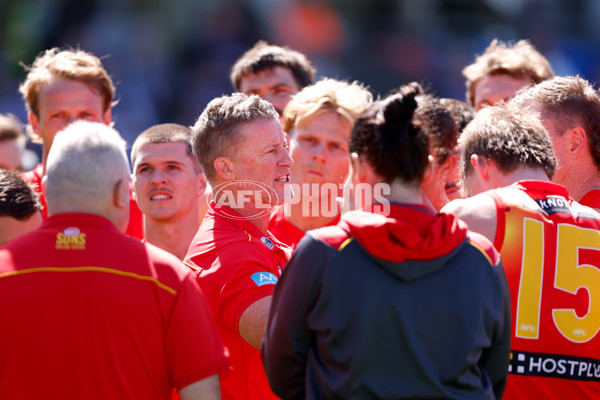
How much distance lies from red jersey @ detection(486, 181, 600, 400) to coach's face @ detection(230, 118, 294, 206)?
4.26 ft

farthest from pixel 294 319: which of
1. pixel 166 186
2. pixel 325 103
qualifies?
pixel 325 103

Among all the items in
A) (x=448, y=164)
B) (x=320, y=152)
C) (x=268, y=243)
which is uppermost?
(x=320, y=152)

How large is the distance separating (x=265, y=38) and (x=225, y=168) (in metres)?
9.59

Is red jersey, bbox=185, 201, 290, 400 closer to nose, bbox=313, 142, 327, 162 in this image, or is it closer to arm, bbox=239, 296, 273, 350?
arm, bbox=239, 296, 273, 350

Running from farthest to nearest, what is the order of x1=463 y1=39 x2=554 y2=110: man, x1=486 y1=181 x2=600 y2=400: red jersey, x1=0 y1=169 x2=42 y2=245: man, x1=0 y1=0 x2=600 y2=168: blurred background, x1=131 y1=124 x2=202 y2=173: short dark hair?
x1=0 y1=0 x2=600 y2=168: blurred background → x1=463 y1=39 x2=554 y2=110: man → x1=131 y1=124 x2=202 y2=173: short dark hair → x1=0 y1=169 x2=42 y2=245: man → x1=486 y1=181 x2=600 y2=400: red jersey

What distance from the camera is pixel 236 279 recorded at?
3451 mm

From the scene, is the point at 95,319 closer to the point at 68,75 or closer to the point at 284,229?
the point at 284,229

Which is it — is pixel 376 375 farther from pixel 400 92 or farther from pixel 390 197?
pixel 400 92

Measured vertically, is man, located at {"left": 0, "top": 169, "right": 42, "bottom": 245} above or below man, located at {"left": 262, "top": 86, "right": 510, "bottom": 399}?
above

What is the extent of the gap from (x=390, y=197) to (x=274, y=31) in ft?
36.7

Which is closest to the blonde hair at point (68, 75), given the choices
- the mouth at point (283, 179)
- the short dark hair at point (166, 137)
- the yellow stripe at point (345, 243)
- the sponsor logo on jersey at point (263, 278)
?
the short dark hair at point (166, 137)

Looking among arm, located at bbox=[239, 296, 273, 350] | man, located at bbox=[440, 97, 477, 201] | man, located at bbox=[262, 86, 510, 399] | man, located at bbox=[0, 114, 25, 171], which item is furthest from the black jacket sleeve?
man, located at bbox=[0, 114, 25, 171]

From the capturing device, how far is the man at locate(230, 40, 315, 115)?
6.72 meters

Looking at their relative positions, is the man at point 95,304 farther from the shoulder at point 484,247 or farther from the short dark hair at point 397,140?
the shoulder at point 484,247
